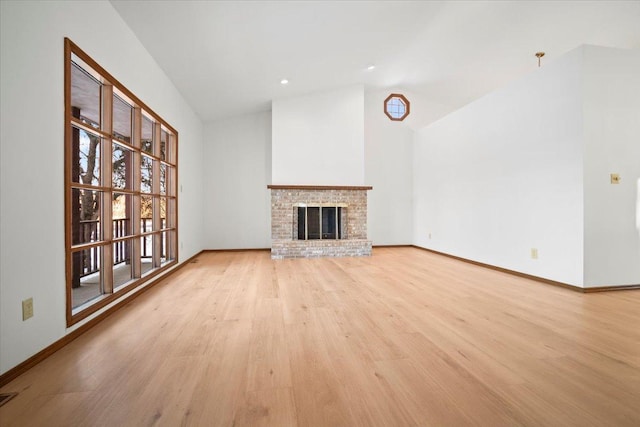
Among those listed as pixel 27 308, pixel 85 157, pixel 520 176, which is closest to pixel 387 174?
pixel 520 176

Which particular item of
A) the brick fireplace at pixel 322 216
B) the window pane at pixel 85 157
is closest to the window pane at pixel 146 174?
the window pane at pixel 85 157

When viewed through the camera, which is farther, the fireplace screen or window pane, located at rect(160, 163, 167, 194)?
the fireplace screen

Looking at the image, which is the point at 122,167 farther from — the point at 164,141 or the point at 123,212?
the point at 164,141

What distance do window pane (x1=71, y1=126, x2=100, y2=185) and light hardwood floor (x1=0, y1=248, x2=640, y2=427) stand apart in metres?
1.17

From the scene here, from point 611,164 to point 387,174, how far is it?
13.3ft

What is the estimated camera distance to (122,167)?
122 inches

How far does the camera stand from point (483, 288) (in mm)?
3404

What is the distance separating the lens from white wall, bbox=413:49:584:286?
335 cm

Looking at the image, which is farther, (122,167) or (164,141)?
(164,141)

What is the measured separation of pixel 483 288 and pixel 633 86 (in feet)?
8.82

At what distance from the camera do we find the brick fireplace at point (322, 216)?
5949 millimetres

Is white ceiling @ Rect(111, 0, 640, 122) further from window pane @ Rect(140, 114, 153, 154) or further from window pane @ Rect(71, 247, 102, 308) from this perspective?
window pane @ Rect(71, 247, 102, 308)

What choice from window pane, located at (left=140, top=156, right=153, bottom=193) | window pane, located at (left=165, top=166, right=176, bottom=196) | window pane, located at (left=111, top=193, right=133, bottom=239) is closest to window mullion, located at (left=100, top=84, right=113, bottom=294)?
window pane, located at (left=111, top=193, right=133, bottom=239)

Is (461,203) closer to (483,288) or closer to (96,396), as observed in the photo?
(483,288)
